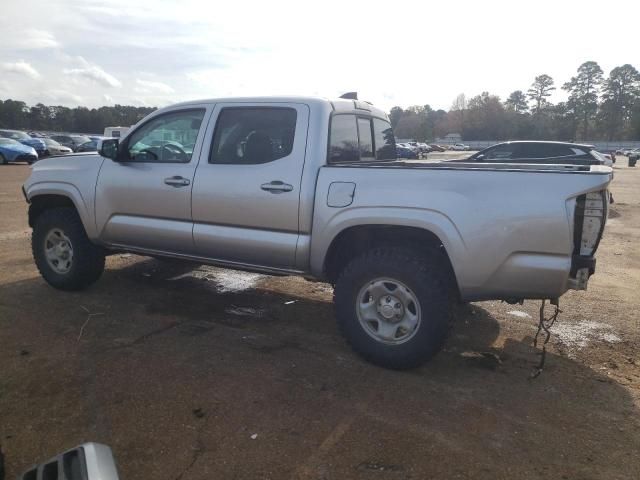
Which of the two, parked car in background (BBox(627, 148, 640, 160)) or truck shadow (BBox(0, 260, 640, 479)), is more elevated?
truck shadow (BBox(0, 260, 640, 479))

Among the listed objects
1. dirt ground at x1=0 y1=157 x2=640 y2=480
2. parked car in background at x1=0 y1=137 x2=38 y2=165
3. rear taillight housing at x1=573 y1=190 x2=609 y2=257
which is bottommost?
dirt ground at x1=0 y1=157 x2=640 y2=480

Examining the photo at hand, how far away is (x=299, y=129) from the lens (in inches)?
165

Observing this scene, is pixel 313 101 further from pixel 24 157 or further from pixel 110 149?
pixel 24 157

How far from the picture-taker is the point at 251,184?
4.23m

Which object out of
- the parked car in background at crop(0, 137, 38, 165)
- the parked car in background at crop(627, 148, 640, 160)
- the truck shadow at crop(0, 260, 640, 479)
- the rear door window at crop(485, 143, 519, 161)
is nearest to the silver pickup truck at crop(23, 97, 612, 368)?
the truck shadow at crop(0, 260, 640, 479)

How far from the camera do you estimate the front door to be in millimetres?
4664

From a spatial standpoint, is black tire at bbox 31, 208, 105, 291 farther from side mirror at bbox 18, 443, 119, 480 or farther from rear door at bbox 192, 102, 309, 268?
side mirror at bbox 18, 443, 119, 480

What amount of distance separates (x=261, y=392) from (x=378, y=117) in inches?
120

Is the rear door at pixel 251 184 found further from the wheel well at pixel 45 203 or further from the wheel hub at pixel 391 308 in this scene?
the wheel well at pixel 45 203

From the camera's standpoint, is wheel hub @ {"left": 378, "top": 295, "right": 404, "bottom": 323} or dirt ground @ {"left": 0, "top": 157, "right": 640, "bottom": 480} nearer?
dirt ground @ {"left": 0, "top": 157, "right": 640, "bottom": 480}

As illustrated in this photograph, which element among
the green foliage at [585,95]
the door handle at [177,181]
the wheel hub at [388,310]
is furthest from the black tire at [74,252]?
the green foliage at [585,95]

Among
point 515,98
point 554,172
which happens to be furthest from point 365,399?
point 515,98

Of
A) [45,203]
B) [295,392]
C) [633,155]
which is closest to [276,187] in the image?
[295,392]

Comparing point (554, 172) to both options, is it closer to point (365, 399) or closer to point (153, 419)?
point (365, 399)
